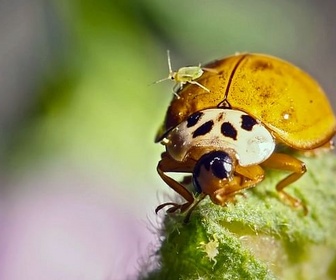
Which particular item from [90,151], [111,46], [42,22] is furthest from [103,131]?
[42,22]

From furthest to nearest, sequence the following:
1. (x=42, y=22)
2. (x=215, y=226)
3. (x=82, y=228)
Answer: (x=42, y=22), (x=82, y=228), (x=215, y=226)

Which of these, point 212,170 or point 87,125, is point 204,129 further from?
point 87,125

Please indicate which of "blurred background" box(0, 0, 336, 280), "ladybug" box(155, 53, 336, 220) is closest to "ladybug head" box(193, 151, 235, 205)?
"ladybug" box(155, 53, 336, 220)

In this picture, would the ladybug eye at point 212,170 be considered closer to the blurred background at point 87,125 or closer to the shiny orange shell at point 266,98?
the shiny orange shell at point 266,98

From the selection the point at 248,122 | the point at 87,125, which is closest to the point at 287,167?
the point at 248,122

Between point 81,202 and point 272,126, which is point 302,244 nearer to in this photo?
point 272,126

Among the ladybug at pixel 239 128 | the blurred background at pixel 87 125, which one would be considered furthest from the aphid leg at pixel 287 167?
the blurred background at pixel 87 125
